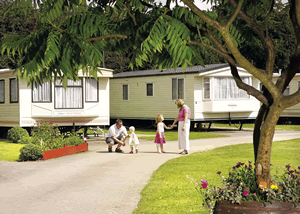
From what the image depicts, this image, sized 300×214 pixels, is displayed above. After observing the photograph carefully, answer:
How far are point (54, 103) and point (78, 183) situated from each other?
39.7 feet

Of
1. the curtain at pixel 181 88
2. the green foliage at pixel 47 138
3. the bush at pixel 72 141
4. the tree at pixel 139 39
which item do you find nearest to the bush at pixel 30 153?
the green foliage at pixel 47 138

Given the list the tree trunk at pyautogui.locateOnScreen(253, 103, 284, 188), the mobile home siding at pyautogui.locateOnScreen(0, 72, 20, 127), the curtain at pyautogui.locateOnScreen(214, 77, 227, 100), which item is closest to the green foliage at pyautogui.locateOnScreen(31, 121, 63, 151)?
the mobile home siding at pyautogui.locateOnScreen(0, 72, 20, 127)

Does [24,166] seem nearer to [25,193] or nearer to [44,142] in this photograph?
[44,142]

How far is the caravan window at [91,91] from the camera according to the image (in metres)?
21.3

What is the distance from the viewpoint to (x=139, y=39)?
439cm

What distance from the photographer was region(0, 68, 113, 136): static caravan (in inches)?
802

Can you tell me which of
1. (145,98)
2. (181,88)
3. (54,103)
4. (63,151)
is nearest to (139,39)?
(63,151)

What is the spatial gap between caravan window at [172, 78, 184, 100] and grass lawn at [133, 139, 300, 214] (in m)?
9.86

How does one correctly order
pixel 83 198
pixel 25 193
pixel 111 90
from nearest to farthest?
pixel 83 198, pixel 25 193, pixel 111 90

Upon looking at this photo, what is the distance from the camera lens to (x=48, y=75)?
3859 millimetres

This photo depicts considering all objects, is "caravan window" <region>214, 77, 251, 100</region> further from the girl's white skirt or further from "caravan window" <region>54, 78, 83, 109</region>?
the girl's white skirt

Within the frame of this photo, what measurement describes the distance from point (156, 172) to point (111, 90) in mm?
20331

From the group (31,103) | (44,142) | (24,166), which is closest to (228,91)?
(31,103)

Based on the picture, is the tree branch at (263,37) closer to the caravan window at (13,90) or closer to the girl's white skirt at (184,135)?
the girl's white skirt at (184,135)
